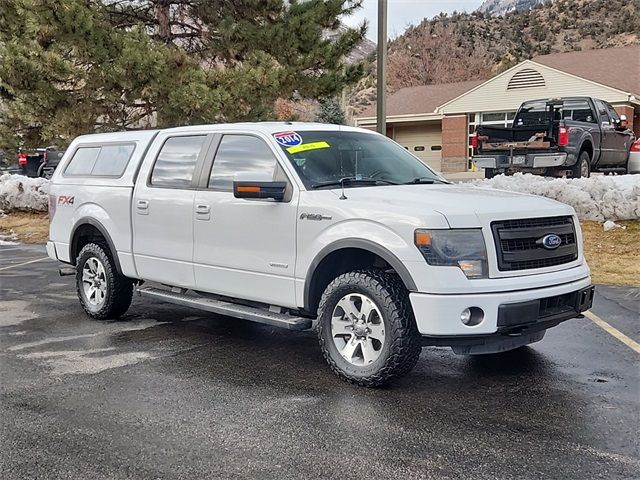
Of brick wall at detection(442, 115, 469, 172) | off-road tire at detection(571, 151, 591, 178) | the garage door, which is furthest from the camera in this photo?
the garage door

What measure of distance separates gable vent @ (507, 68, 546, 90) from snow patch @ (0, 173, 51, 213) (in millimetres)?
20097

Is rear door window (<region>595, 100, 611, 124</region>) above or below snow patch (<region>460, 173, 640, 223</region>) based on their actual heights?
above

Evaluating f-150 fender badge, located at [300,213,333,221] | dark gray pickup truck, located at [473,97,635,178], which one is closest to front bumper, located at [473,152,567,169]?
dark gray pickup truck, located at [473,97,635,178]

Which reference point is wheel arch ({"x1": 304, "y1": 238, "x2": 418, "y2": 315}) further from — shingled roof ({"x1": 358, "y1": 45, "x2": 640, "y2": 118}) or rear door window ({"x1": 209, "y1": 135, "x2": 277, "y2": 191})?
shingled roof ({"x1": 358, "y1": 45, "x2": 640, "y2": 118})

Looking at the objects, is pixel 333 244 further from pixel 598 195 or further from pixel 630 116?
pixel 630 116

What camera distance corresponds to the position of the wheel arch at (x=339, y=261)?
4734 millimetres

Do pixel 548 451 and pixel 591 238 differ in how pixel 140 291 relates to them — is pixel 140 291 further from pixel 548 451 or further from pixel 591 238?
pixel 591 238

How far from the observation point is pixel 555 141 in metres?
13.8

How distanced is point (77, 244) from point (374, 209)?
4.18 m

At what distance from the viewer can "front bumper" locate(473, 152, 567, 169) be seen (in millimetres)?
13648

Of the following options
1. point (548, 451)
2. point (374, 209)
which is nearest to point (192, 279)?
point (374, 209)

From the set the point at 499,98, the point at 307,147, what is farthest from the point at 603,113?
the point at 499,98

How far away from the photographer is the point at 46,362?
5.60 meters

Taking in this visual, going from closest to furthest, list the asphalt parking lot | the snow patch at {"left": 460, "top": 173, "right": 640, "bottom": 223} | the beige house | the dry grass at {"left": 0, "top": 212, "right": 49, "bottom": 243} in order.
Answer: the asphalt parking lot, the snow patch at {"left": 460, "top": 173, "right": 640, "bottom": 223}, the dry grass at {"left": 0, "top": 212, "right": 49, "bottom": 243}, the beige house
